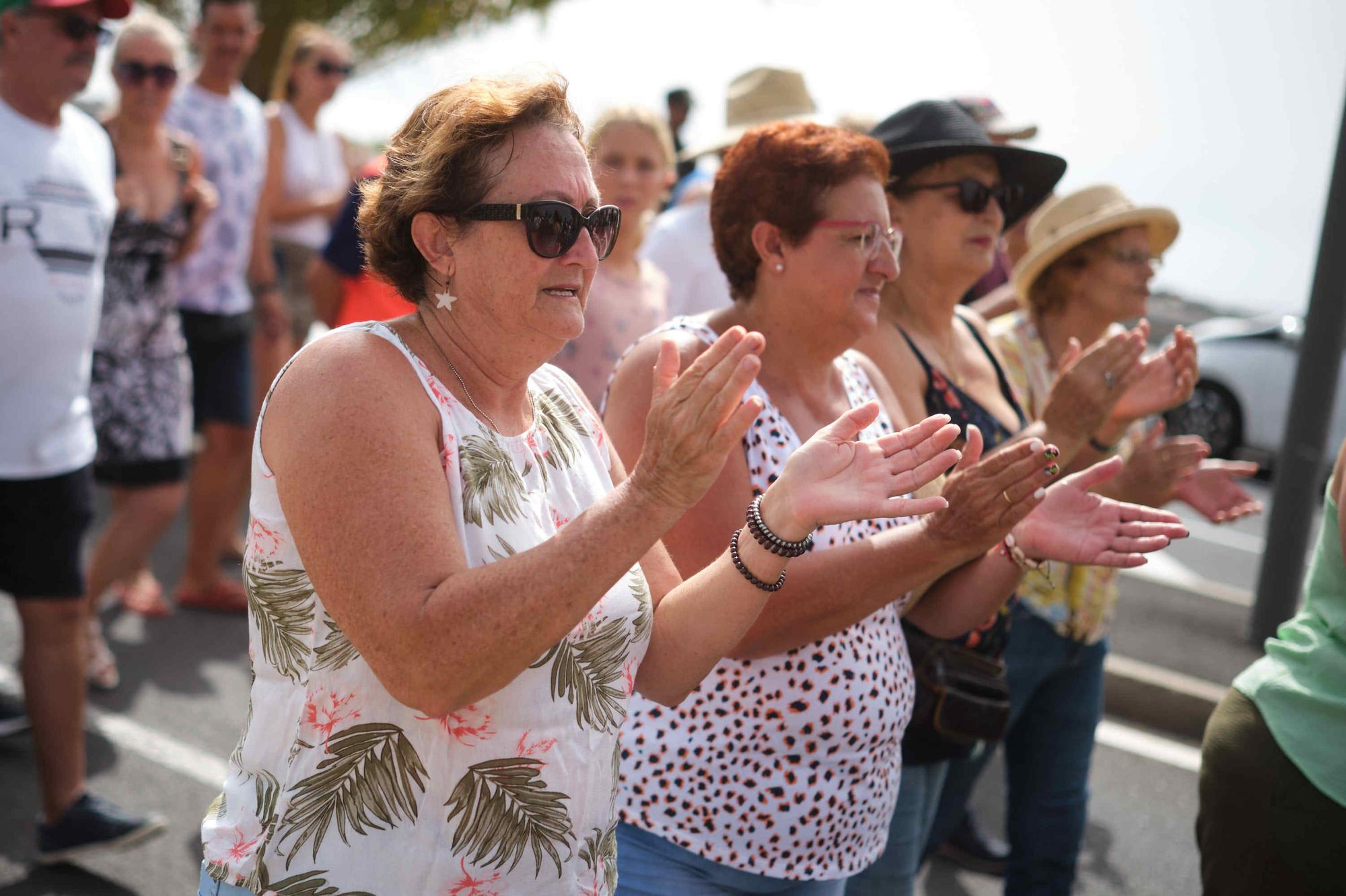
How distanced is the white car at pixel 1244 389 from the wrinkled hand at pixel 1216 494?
808 centimetres

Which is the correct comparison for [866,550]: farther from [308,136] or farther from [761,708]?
[308,136]

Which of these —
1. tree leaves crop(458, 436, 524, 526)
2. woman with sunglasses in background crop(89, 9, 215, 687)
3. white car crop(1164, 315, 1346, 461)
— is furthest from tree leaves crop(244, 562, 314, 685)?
white car crop(1164, 315, 1346, 461)


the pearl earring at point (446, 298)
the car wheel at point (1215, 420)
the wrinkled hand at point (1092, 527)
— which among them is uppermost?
the pearl earring at point (446, 298)

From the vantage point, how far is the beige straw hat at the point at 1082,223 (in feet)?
12.6

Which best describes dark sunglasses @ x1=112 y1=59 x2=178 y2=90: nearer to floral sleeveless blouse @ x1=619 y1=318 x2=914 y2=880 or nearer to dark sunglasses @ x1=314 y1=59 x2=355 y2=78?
dark sunglasses @ x1=314 y1=59 x2=355 y2=78

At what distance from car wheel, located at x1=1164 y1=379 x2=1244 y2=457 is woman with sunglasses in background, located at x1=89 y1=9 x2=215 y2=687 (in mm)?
9356

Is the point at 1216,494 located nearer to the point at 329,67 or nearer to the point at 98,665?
the point at 98,665

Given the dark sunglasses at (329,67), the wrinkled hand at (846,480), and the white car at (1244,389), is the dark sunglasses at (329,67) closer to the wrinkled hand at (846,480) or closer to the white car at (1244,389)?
the wrinkled hand at (846,480)

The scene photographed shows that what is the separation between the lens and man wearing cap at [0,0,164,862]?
3475mm

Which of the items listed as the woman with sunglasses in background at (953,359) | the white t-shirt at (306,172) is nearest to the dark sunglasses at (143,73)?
the white t-shirt at (306,172)

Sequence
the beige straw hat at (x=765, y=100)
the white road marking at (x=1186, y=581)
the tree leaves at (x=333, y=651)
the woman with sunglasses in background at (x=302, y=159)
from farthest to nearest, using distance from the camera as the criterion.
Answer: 1. the white road marking at (x=1186, y=581)
2. the woman with sunglasses in background at (x=302, y=159)
3. the beige straw hat at (x=765, y=100)
4. the tree leaves at (x=333, y=651)

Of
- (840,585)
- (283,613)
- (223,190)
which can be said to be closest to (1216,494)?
(840,585)

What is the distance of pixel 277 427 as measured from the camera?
168 cm

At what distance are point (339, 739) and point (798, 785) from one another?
952mm
